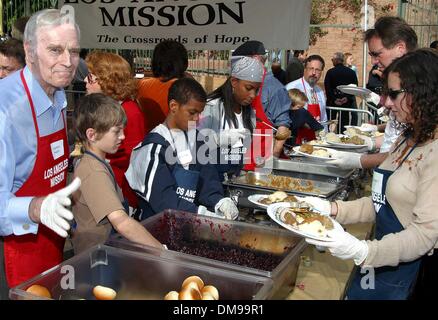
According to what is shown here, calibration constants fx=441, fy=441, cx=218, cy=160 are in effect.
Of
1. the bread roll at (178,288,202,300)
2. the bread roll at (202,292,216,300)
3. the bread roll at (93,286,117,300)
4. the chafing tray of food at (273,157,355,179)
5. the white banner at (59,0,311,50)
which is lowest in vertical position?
the bread roll at (93,286,117,300)

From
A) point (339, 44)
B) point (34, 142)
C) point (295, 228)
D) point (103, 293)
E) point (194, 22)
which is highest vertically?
point (339, 44)

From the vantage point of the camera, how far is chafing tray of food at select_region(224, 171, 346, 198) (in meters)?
1.99

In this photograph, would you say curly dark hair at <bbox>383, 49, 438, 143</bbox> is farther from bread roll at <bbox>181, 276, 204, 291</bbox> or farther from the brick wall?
the brick wall

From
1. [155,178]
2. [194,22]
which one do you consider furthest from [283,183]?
[194,22]

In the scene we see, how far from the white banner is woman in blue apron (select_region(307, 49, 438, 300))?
6.49 ft

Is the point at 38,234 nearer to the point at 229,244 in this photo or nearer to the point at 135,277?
the point at 135,277

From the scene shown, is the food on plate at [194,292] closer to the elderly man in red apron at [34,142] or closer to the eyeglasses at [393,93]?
the elderly man in red apron at [34,142]

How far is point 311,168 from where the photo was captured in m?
2.43

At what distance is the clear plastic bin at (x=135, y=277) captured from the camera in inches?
43.0

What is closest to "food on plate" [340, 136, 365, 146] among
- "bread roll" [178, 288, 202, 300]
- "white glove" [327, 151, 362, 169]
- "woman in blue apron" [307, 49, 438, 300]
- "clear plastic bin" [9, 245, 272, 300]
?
"white glove" [327, 151, 362, 169]

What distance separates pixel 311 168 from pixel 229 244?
1.10m

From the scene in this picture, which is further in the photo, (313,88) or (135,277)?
(313,88)
